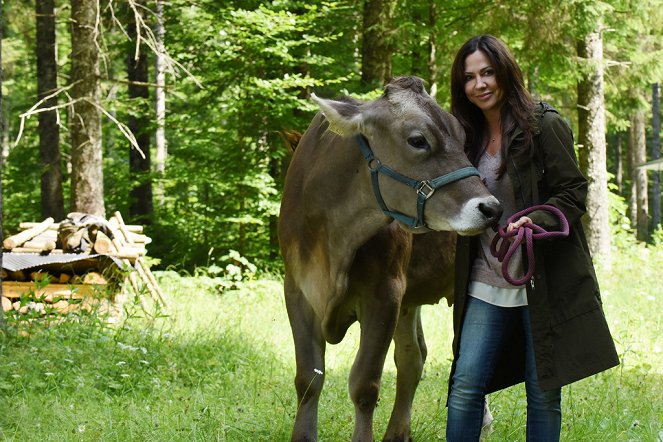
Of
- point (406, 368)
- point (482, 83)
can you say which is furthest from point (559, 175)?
point (406, 368)

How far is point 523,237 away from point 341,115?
1222 millimetres

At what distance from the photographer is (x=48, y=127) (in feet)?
60.6

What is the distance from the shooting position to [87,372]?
6434 mm

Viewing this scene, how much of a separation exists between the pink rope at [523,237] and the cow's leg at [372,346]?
104 cm

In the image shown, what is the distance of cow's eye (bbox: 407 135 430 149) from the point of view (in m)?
3.96

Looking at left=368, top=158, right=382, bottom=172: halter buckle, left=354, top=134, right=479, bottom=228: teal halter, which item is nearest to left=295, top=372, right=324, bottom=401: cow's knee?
left=354, top=134, right=479, bottom=228: teal halter

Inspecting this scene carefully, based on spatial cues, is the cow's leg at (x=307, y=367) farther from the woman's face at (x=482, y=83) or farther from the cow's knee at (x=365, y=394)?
the woman's face at (x=482, y=83)

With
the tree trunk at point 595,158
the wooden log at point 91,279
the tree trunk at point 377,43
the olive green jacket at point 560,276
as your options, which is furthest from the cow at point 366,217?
the tree trunk at point 595,158

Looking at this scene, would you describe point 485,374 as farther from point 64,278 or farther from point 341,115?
point 64,278

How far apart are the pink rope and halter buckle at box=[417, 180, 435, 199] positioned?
1.25 ft

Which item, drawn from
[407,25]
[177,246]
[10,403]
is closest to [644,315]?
[407,25]

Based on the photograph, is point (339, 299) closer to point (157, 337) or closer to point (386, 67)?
point (157, 337)

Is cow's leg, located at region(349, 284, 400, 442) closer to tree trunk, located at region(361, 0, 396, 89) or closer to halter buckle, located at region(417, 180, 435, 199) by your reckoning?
halter buckle, located at region(417, 180, 435, 199)

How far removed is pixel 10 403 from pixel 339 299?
2.67 m
